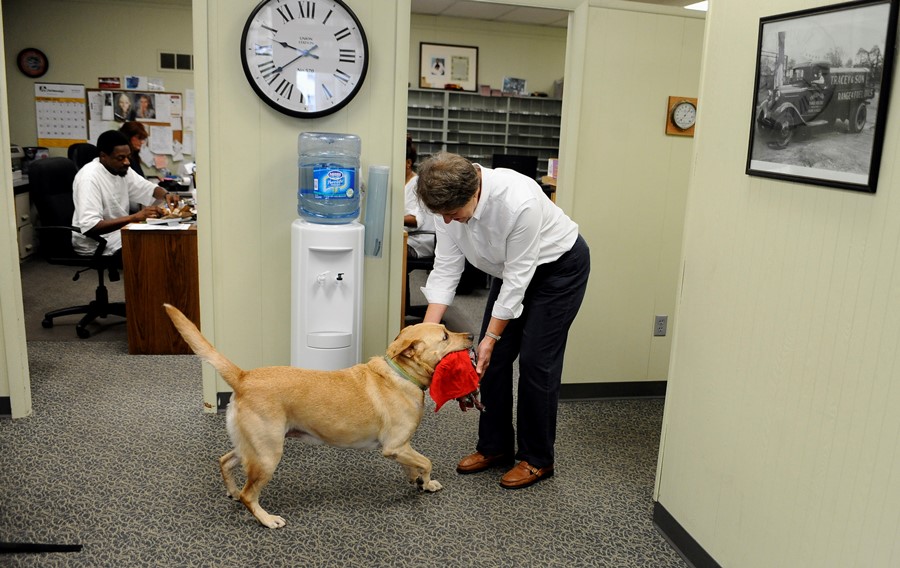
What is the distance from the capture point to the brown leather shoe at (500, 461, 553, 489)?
2.70 metres

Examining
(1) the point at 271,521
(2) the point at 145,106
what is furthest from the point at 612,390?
(2) the point at 145,106

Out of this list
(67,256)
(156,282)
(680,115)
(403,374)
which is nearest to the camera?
(403,374)

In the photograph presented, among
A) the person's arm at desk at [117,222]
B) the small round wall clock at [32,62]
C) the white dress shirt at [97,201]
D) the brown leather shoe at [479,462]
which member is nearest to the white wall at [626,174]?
the brown leather shoe at [479,462]

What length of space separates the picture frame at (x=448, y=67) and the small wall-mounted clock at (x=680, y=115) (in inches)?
192

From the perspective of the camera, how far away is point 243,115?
3.05 metres

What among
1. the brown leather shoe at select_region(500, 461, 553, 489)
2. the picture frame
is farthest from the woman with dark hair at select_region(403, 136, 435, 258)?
the picture frame

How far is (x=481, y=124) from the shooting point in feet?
26.7

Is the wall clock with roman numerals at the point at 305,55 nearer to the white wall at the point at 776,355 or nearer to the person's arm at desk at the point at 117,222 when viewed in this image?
the white wall at the point at 776,355

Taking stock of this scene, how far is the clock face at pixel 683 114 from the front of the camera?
11.3 ft

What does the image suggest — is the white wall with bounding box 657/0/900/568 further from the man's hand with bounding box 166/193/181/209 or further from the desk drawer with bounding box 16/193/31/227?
the desk drawer with bounding box 16/193/31/227

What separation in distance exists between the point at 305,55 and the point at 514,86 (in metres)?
5.56

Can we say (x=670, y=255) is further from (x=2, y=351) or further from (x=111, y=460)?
(x=2, y=351)

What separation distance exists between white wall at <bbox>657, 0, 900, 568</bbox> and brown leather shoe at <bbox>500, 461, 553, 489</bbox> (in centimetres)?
46

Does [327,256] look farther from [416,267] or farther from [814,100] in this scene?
[814,100]
